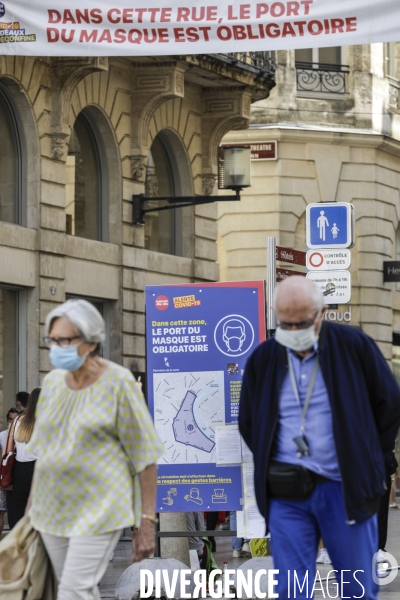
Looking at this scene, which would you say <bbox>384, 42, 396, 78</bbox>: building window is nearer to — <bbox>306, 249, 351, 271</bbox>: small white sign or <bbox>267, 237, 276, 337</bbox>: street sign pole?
<bbox>306, 249, 351, 271</bbox>: small white sign

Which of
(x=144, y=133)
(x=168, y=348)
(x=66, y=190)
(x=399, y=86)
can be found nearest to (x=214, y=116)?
(x=144, y=133)

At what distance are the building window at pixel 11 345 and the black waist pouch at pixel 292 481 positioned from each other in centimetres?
1356

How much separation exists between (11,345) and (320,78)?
13.7 metres

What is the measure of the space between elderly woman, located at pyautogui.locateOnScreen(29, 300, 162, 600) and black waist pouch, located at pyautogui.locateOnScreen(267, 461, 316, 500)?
0.52 meters

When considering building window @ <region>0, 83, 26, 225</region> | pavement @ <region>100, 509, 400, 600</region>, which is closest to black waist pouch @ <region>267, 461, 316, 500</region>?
pavement @ <region>100, 509, 400, 600</region>

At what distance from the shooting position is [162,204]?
2391 centimetres

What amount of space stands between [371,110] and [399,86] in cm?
209

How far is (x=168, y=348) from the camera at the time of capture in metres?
10.8

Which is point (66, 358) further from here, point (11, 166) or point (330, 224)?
point (11, 166)

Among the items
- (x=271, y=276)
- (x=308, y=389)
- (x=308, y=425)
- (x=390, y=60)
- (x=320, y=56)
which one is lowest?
(x=308, y=425)

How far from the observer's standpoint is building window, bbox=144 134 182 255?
24.0 metres

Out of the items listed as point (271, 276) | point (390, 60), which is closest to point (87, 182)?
point (271, 276)

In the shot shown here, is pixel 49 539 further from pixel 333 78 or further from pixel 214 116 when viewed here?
pixel 333 78

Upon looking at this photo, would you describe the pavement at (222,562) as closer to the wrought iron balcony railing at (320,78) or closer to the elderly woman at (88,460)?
the elderly woman at (88,460)
